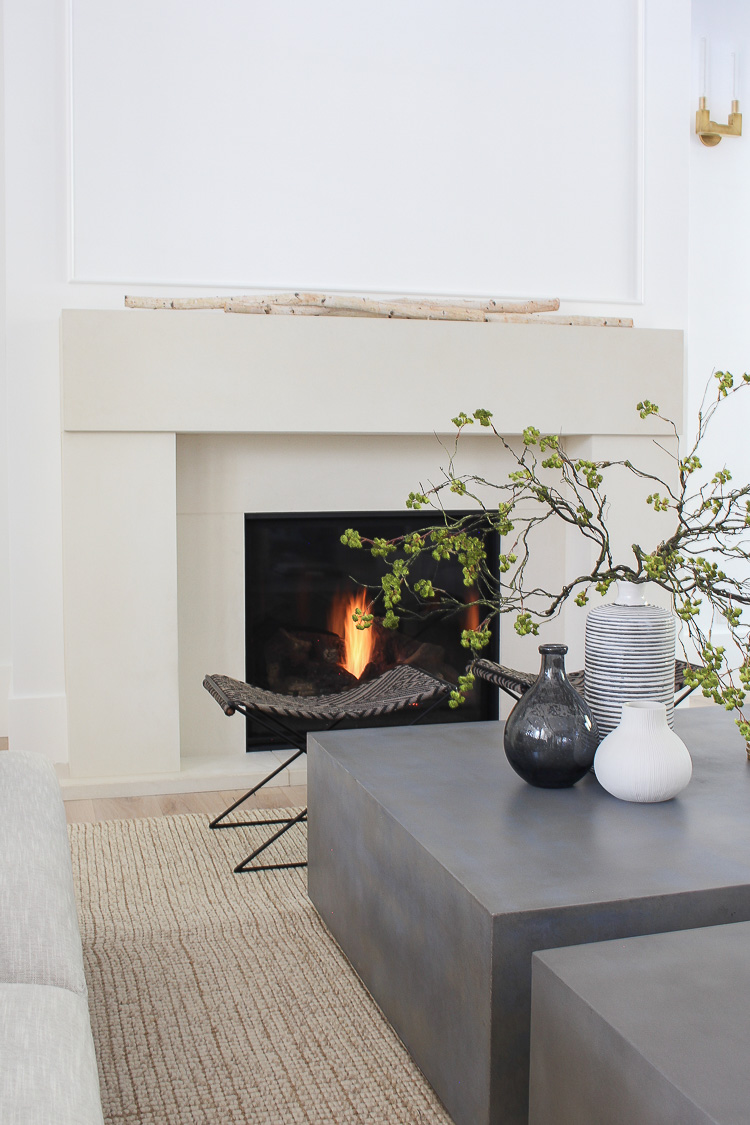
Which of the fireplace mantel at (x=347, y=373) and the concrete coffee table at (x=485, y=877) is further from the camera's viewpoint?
the fireplace mantel at (x=347, y=373)

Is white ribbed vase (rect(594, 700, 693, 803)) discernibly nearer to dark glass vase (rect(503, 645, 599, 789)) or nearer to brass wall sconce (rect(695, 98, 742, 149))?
dark glass vase (rect(503, 645, 599, 789))

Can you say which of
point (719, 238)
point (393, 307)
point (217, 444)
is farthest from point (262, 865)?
point (719, 238)

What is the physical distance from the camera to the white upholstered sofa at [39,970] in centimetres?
102

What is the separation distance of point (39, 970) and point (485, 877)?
2.04ft

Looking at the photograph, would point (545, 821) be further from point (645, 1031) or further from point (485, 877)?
point (645, 1031)

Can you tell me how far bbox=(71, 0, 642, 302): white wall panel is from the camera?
11.7 feet

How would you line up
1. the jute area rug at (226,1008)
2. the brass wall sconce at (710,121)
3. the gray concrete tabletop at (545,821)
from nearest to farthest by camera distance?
1. the gray concrete tabletop at (545,821)
2. the jute area rug at (226,1008)
3. the brass wall sconce at (710,121)

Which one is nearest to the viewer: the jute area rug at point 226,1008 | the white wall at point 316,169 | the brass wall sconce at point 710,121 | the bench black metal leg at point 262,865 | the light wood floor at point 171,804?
the jute area rug at point 226,1008

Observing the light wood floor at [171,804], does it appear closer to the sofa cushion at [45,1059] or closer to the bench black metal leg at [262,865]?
the bench black metal leg at [262,865]

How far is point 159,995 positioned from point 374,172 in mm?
2880

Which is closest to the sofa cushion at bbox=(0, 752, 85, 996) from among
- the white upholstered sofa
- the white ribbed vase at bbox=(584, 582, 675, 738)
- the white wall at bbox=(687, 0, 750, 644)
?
the white upholstered sofa

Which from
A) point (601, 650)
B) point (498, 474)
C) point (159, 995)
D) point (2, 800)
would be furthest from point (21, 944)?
point (498, 474)

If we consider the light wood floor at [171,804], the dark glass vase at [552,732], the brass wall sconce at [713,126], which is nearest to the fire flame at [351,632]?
the light wood floor at [171,804]

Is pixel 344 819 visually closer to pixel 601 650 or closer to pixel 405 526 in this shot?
pixel 601 650
